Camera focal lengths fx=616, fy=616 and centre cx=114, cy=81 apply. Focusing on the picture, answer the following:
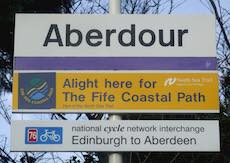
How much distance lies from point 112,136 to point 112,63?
808 millimetres

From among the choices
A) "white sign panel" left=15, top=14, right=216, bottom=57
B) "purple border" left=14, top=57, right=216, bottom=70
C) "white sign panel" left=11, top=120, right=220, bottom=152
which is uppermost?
"white sign panel" left=15, top=14, right=216, bottom=57

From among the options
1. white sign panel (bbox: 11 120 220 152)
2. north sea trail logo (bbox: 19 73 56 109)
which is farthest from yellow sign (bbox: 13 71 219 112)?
white sign panel (bbox: 11 120 220 152)

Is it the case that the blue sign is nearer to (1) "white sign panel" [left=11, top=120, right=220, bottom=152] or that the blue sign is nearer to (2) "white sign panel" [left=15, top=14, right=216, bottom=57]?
(1) "white sign panel" [left=11, top=120, right=220, bottom=152]

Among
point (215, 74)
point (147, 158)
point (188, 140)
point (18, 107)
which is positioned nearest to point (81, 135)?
point (18, 107)

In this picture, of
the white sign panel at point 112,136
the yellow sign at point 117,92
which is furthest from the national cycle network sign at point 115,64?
the white sign panel at point 112,136

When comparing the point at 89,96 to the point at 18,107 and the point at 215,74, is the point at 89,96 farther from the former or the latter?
the point at 215,74

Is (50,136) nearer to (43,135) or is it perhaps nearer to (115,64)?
(43,135)

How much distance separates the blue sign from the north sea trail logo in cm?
23

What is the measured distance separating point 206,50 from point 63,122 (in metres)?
1.73

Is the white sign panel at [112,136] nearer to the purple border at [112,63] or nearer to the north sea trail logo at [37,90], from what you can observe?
the north sea trail logo at [37,90]

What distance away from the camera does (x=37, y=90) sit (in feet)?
21.0

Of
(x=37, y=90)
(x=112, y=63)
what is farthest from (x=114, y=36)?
(x=37, y=90)

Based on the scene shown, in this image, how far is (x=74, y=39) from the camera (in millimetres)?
6656

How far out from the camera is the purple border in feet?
21.5
